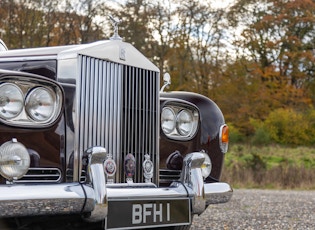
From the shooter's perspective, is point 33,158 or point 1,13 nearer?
point 33,158

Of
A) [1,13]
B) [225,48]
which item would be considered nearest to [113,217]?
[1,13]

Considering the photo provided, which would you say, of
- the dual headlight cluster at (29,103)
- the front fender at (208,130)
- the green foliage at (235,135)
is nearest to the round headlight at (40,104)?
the dual headlight cluster at (29,103)

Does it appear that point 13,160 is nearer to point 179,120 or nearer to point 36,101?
point 36,101

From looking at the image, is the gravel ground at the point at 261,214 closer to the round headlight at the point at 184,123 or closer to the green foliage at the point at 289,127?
the round headlight at the point at 184,123

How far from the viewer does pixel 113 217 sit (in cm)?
372

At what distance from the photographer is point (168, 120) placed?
4773 millimetres

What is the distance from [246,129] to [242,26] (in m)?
5.06

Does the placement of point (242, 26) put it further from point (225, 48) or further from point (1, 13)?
point (1, 13)

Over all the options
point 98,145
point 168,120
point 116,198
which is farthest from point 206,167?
point 116,198

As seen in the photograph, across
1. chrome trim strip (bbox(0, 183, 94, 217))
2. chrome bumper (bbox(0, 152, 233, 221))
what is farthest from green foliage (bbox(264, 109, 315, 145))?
chrome trim strip (bbox(0, 183, 94, 217))

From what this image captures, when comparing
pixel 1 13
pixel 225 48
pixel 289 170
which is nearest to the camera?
A: pixel 289 170

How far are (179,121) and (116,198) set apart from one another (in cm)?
127

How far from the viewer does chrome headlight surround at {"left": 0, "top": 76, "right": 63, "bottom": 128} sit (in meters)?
3.55

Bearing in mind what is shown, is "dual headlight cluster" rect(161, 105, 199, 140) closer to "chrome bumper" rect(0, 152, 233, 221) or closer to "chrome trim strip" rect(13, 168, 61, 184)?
"chrome bumper" rect(0, 152, 233, 221)
